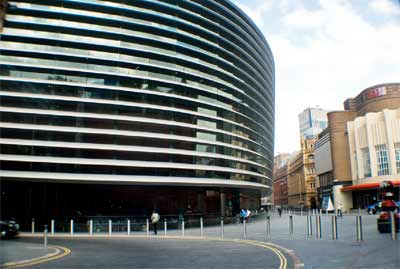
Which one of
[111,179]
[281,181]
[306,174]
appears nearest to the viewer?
[111,179]

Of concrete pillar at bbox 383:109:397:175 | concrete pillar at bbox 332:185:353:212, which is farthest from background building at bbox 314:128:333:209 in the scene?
concrete pillar at bbox 383:109:397:175

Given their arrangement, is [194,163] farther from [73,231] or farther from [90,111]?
[73,231]

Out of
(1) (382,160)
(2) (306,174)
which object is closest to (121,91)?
(1) (382,160)

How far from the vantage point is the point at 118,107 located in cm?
3631

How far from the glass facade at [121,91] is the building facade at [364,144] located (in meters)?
30.7

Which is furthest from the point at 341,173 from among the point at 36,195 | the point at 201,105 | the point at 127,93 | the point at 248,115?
the point at 36,195

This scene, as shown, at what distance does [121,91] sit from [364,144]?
49.7 m

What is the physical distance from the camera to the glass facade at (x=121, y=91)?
33.2 meters

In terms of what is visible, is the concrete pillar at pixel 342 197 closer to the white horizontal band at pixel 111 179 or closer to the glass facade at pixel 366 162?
the glass facade at pixel 366 162

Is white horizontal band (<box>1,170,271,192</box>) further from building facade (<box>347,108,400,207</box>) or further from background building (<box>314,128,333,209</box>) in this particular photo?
background building (<box>314,128,333,209</box>)

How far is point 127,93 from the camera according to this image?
37.1m

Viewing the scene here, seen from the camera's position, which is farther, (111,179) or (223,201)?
(223,201)

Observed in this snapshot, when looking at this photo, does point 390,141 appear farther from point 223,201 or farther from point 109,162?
point 109,162

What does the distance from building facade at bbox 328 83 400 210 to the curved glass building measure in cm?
3102
